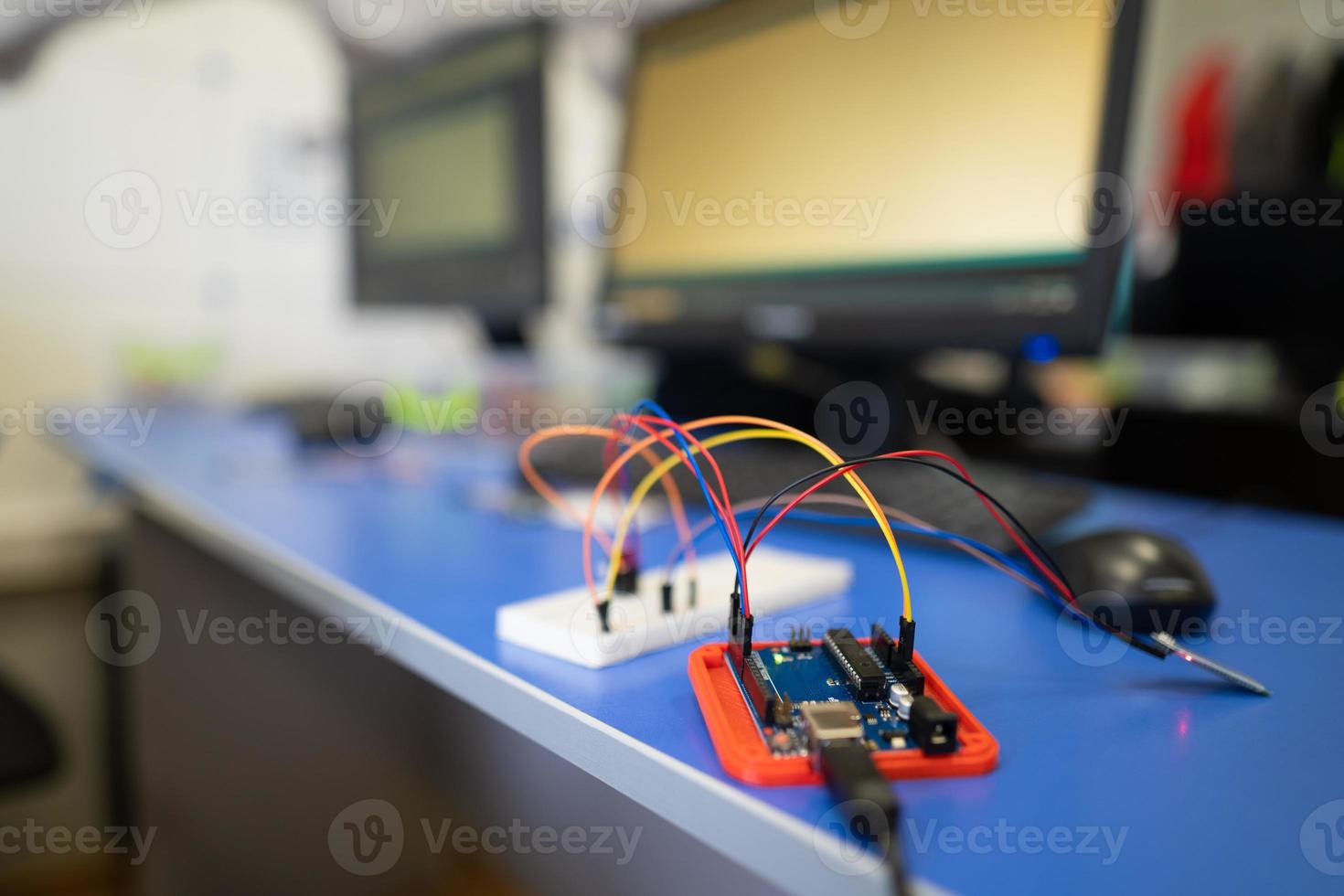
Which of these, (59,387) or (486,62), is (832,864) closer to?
(486,62)

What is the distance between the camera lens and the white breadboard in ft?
1.37

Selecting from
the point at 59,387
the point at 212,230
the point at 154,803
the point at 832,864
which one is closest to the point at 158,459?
the point at 154,803

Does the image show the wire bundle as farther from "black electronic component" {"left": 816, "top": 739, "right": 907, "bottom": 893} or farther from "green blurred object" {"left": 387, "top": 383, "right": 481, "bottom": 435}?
"green blurred object" {"left": 387, "top": 383, "right": 481, "bottom": 435}

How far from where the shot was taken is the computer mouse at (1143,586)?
0.45m

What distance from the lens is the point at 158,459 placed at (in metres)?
1.02

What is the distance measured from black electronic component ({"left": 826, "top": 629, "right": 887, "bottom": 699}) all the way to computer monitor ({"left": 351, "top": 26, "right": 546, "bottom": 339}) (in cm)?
87

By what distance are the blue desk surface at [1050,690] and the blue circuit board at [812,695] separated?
0.06 ft

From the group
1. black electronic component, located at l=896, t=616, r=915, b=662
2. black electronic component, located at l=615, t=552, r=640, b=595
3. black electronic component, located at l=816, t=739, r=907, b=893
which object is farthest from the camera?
black electronic component, located at l=615, t=552, r=640, b=595

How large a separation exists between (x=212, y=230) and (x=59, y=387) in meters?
0.39

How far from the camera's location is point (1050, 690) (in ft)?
1.29

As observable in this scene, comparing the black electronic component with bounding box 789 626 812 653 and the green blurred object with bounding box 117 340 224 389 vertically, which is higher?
the green blurred object with bounding box 117 340 224 389

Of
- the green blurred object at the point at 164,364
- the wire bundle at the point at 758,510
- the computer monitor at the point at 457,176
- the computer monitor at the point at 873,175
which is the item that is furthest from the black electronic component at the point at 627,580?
the green blurred object at the point at 164,364

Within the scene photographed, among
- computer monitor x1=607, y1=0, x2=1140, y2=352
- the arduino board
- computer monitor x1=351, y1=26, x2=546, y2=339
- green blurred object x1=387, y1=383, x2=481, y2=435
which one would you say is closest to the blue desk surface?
the arduino board

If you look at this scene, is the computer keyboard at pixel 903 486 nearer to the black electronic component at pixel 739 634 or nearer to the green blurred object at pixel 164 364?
the black electronic component at pixel 739 634
